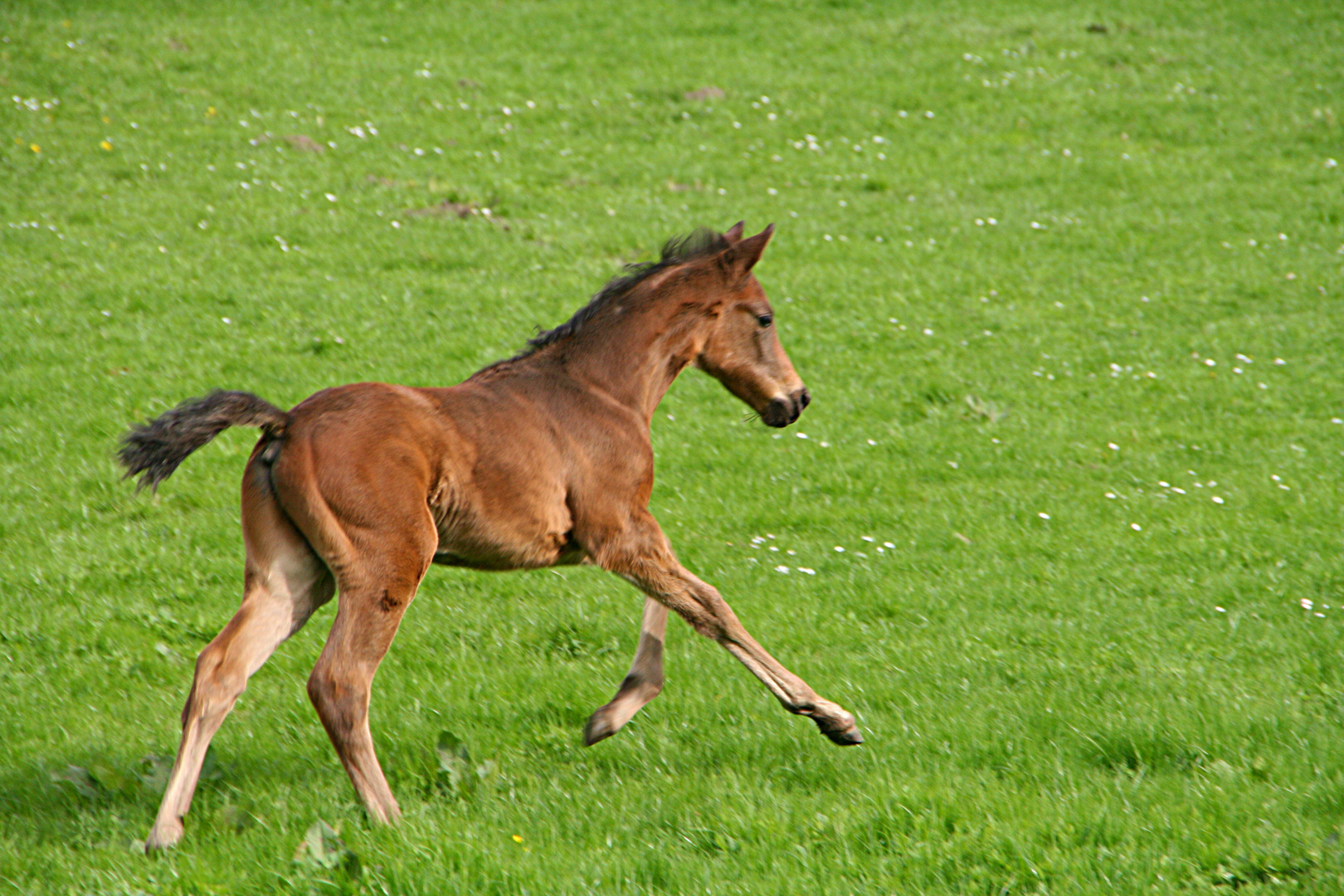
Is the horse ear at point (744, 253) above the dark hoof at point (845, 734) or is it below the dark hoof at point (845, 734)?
above

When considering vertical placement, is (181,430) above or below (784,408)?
above

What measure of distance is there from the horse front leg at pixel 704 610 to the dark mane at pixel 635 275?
3.20ft

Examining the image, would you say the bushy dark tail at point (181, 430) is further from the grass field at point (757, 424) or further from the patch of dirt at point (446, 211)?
the patch of dirt at point (446, 211)

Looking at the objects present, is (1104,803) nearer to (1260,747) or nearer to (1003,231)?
(1260,747)

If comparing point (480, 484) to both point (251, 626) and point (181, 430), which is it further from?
point (181, 430)

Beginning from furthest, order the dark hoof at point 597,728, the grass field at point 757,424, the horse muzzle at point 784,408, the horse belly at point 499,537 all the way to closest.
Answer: the horse muzzle at point 784,408, the dark hoof at point 597,728, the horse belly at point 499,537, the grass field at point 757,424

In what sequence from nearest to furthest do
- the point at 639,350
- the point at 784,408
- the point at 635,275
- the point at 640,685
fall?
the point at 640,685
the point at 639,350
the point at 635,275
the point at 784,408

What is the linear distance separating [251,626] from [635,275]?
2.33 meters

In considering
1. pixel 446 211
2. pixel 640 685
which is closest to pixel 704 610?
pixel 640 685

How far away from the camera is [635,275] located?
5.73 metres

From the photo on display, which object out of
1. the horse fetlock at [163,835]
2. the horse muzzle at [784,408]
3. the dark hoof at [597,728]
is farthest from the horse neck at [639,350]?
the horse fetlock at [163,835]

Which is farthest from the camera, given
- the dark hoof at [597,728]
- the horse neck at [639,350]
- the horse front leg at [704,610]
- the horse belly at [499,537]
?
the horse neck at [639,350]

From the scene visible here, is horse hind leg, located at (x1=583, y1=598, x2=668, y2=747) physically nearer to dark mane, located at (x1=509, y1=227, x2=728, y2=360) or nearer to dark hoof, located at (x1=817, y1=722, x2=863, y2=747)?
dark hoof, located at (x1=817, y1=722, x2=863, y2=747)

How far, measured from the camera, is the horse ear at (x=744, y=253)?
5.65 meters
